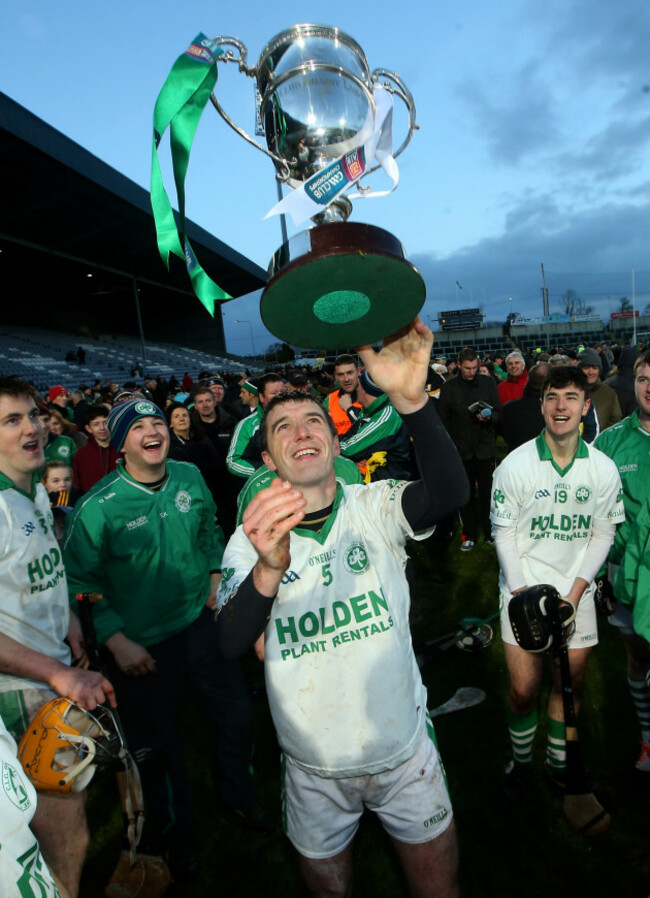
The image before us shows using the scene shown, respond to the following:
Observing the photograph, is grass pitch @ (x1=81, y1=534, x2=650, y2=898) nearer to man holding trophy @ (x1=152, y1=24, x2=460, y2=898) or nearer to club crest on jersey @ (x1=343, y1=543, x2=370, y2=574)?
man holding trophy @ (x1=152, y1=24, x2=460, y2=898)

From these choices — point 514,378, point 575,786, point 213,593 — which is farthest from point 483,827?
point 514,378

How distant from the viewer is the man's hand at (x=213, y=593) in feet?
9.45

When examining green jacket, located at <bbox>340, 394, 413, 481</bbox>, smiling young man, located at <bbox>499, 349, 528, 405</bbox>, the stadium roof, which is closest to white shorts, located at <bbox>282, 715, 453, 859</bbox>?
green jacket, located at <bbox>340, 394, 413, 481</bbox>

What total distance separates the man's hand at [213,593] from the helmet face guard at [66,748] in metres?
1.05

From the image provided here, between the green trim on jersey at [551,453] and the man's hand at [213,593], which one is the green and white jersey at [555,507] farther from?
the man's hand at [213,593]

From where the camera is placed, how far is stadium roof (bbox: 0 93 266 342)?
53.1 feet

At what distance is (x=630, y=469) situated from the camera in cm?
297

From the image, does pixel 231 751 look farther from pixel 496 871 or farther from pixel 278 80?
pixel 278 80

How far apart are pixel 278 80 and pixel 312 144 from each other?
0.79 ft

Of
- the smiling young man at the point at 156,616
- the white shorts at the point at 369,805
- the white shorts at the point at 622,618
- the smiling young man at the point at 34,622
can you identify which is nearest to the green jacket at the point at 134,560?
the smiling young man at the point at 156,616

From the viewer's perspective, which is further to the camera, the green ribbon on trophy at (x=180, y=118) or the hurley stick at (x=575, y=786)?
the hurley stick at (x=575, y=786)

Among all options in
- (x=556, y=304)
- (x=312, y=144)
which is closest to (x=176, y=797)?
(x=312, y=144)

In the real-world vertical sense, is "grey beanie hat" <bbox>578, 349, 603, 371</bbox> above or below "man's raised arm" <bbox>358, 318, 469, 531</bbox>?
above

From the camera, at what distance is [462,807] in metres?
2.92
